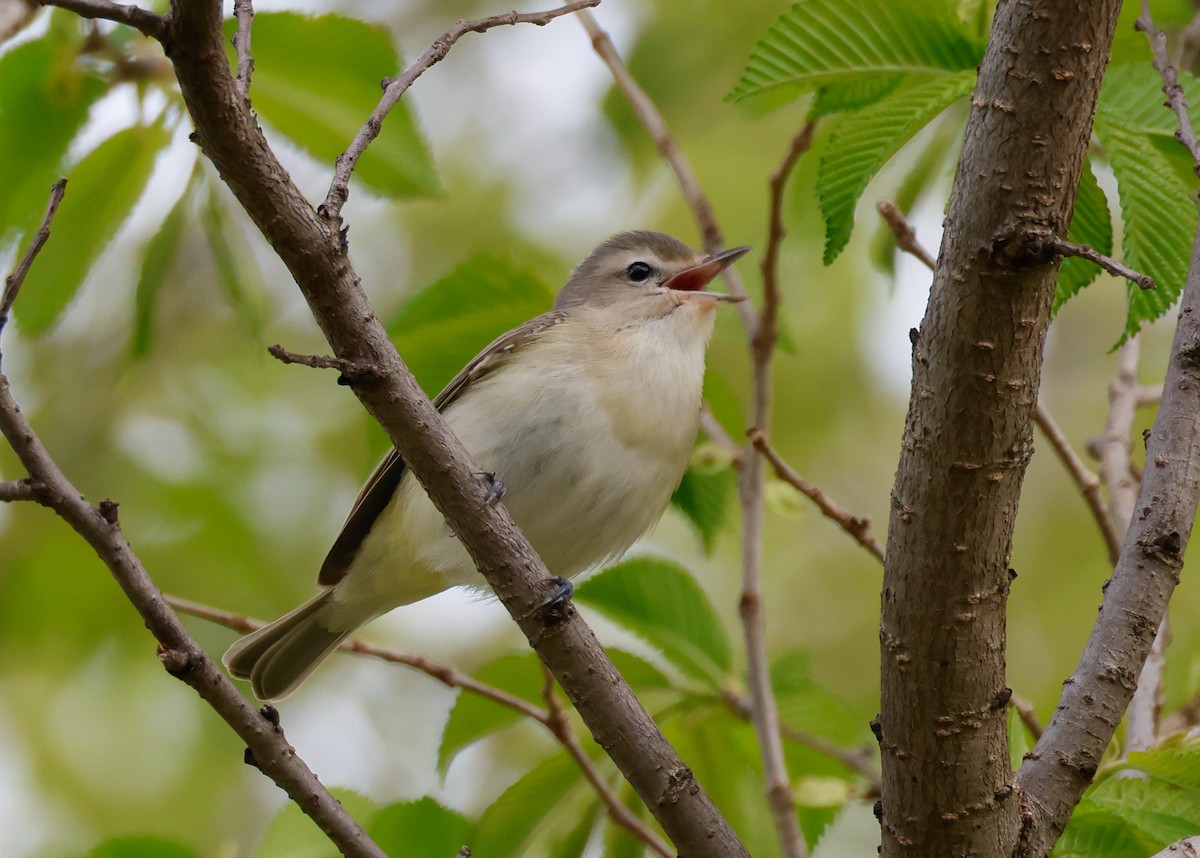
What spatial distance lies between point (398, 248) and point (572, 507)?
325 centimetres

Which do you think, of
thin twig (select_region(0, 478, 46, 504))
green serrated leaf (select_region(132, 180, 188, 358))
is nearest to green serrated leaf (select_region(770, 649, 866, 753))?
green serrated leaf (select_region(132, 180, 188, 358))

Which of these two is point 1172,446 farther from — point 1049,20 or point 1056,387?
point 1056,387

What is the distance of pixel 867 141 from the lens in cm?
286

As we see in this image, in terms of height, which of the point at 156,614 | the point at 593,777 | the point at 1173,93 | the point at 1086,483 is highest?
the point at 1173,93

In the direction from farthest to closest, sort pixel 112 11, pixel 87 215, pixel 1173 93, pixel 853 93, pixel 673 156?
pixel 673 156 → pixel 87 215 → pixel 853 93 → pixel 1173 93 → pixel 112 11

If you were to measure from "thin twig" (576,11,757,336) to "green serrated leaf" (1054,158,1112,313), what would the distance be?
3.82 feet

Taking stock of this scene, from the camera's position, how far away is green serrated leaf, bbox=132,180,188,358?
342 cm

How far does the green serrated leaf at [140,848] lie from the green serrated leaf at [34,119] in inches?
61.7

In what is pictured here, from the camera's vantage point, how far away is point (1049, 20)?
2035 millimetres

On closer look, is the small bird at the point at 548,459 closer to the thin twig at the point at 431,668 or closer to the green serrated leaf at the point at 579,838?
the thin twig at the point at 431,668

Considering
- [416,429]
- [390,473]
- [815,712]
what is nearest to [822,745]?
[815,712]

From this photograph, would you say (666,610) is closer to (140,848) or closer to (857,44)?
(140,848)

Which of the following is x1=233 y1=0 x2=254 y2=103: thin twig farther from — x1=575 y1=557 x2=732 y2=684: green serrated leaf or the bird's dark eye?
the bird's dark eye

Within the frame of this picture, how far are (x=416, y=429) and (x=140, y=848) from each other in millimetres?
1199
